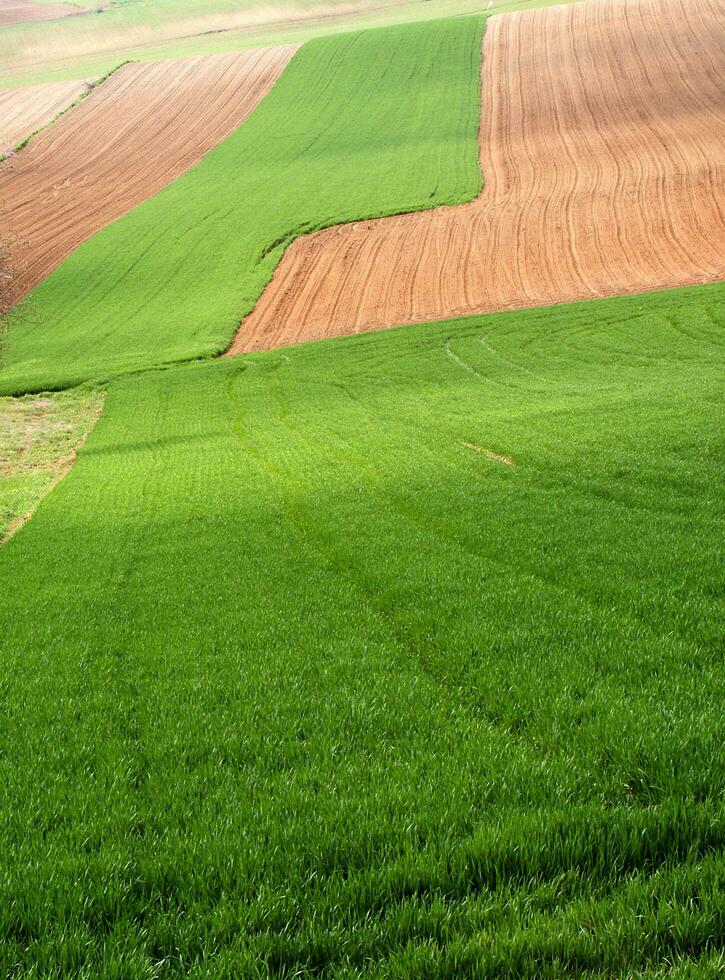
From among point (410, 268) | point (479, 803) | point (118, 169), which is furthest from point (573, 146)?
point (479, 803)

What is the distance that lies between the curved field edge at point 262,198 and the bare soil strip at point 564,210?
2.66m

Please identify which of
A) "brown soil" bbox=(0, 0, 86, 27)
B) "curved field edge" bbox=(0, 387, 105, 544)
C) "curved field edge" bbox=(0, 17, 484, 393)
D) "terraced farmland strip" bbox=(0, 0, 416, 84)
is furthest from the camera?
"brown soil" bbox=(0, 0, 86, 27)

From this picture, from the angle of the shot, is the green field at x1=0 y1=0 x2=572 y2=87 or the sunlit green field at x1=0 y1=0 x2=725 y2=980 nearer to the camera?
the sunlit green field at x1=0 y1=0 x2=725 y2=980

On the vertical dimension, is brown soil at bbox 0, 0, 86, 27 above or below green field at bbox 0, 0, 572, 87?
above

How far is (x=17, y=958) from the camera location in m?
5.01

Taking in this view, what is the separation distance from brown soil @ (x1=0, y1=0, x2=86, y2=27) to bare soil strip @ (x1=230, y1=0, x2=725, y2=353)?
104m

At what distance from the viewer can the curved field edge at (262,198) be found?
4394 cm

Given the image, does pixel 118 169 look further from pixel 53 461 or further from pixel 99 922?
pixel 99 922

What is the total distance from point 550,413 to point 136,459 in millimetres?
13851

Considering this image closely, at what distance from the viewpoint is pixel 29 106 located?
3292 inches

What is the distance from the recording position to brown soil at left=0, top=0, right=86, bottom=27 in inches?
5413

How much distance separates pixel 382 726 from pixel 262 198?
59.1 meters

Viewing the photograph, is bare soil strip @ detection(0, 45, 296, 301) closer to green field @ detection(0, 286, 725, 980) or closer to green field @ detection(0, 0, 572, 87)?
green field @ detection(0, 0, 572, 87)

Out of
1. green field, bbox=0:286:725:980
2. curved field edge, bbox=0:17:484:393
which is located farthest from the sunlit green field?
curved field edge, bbox=0:17:484:393
